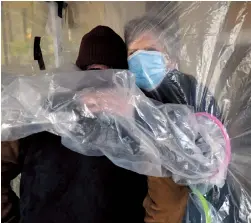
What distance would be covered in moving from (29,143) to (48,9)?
2.15 ft

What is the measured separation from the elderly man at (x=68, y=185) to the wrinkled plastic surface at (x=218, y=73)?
0.13m

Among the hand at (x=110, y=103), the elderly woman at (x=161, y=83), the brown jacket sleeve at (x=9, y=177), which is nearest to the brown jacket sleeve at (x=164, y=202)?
the elderly woman at (x=161, y=83)

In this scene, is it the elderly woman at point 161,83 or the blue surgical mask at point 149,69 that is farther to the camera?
the blue surgical mask at point 149,69

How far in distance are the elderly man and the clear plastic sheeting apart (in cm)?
5

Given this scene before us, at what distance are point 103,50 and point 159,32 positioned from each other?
0.13 metres

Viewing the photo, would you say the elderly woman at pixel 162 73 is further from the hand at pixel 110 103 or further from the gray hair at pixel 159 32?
the hand at pixel 110 103

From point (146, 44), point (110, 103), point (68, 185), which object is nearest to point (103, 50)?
point (146, 44)

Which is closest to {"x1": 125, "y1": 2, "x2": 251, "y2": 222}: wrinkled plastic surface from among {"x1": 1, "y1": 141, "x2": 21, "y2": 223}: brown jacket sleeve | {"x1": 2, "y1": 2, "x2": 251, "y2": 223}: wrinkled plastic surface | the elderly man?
{"x1": 2, "y1": 2, "x2": 251, "y2": 223}: wrinkled plastic surface

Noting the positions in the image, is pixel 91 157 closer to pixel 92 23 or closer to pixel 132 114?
pixel 132 114

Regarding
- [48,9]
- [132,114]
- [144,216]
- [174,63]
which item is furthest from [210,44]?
[48,9]

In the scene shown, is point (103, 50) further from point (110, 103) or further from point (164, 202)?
point (164, 202)

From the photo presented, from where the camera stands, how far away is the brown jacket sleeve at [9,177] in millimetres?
729

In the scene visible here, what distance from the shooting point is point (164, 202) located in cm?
67

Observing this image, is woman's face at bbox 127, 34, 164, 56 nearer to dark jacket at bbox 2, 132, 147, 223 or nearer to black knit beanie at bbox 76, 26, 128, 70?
black knit beanie at bbox 76, 26, 128, 70
